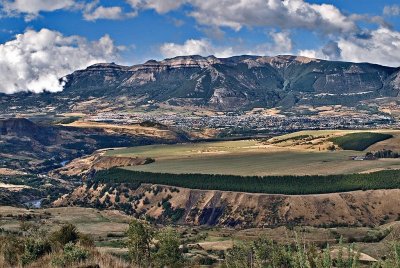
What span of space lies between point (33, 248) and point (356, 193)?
559 ft

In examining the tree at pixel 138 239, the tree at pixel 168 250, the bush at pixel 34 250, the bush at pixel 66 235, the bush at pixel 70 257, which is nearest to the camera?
the bush at pixel 70 257

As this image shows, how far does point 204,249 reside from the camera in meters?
108

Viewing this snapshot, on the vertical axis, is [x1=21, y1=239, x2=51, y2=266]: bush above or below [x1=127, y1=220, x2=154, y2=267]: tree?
above

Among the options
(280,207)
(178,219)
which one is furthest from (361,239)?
(178,219)

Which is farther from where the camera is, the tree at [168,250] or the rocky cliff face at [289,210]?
the rocky cliff face at [289,210]

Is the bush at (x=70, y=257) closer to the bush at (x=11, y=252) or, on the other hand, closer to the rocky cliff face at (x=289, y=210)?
the bush at (x=11, y=252)

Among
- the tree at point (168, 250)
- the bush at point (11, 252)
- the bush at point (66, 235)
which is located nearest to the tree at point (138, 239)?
the tree at point (168, 250)

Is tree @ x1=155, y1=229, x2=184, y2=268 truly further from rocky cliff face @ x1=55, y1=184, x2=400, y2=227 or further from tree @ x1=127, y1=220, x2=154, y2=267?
rocky cliff face @ x1=55, y1=184, x2=400, y2=227

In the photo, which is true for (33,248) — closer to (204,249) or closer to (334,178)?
(204,249)

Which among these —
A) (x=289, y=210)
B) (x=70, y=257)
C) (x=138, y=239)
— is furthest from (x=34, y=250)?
(x=289, y=210)

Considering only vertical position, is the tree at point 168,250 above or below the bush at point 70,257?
below

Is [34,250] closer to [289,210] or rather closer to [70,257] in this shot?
[70,257]

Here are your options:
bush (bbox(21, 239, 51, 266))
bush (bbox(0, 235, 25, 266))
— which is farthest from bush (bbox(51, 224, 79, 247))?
bush (bbox(21, 239, 51, 266))

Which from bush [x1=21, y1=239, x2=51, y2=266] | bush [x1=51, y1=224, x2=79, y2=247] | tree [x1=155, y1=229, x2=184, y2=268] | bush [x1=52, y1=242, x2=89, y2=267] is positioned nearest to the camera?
bush [x1=52, y1=242, x2=89, y2=267]
